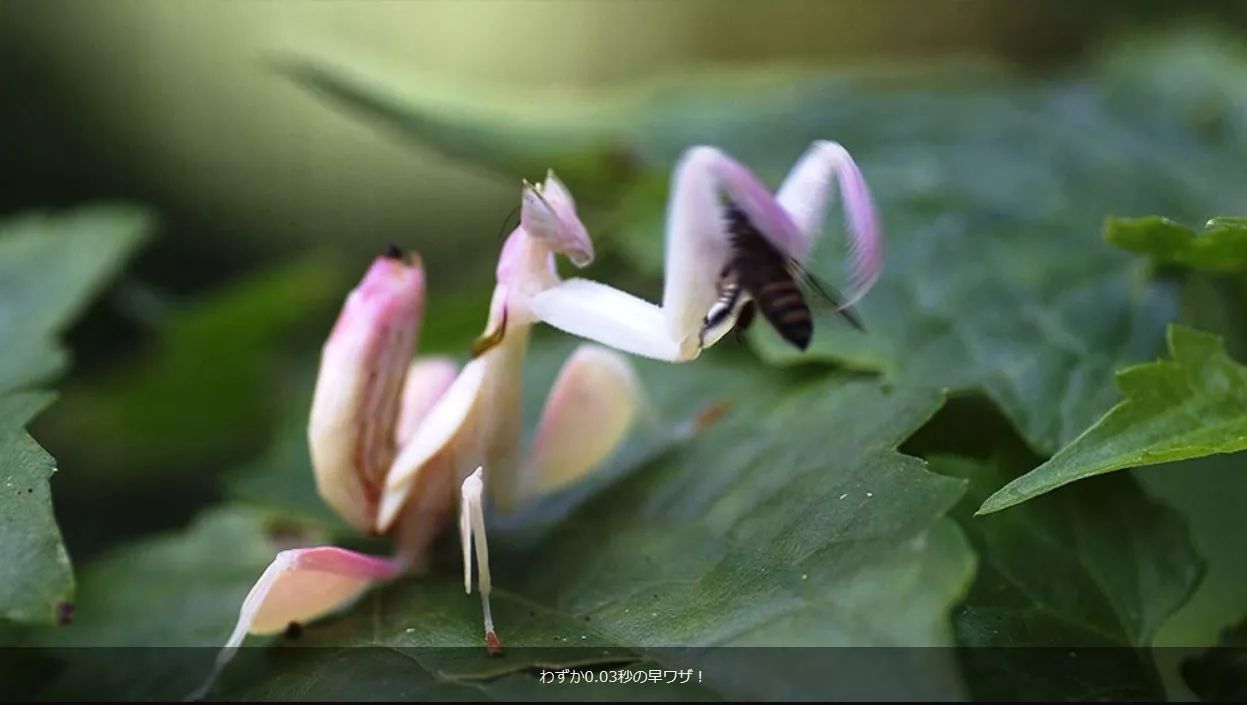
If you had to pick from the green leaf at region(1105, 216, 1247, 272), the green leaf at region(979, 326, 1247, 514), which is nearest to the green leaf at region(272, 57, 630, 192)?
the green leaf at region(1105, 216, 1247, 272)

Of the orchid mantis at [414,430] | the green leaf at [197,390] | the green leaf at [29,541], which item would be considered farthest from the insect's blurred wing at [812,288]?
the green leaf at [197,390]

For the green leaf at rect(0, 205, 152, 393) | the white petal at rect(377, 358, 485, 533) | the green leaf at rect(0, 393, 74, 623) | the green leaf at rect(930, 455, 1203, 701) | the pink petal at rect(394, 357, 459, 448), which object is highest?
the green leaf at rect(0, 393, 74, 623)

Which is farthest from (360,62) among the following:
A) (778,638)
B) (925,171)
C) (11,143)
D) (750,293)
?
(778,638)

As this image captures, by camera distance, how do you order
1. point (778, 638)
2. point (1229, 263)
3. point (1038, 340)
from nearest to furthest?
point (778, 638) < point (1229, 263) < point (1038, 340)

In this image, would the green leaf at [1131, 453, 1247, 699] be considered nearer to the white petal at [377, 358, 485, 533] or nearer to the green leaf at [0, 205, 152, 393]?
the white petal at [377, 358, 485, 533]

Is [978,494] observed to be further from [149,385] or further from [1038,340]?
[149,385]

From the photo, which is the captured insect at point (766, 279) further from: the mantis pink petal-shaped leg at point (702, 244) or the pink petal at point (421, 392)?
the pink petal at point (421, 392)
